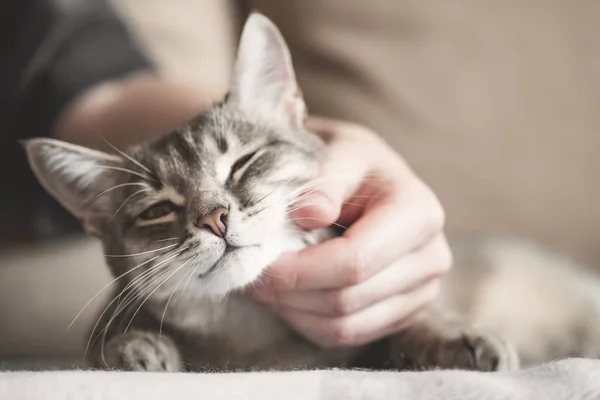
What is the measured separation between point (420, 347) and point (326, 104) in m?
0.53

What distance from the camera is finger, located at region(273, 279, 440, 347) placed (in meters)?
0.61

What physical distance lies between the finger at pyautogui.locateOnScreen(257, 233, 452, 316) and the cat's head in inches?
2.0

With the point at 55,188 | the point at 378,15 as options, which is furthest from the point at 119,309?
the point at 378,15

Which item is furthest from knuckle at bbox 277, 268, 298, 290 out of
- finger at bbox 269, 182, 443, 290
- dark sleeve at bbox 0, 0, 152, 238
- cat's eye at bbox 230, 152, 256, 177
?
dark sleeve at bbox 0, 0, 152, 238

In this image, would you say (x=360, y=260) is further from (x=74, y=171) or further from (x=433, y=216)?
(x=74, y=171)

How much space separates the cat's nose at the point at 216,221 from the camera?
0.55 m

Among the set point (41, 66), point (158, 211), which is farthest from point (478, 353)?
point (41, 66)

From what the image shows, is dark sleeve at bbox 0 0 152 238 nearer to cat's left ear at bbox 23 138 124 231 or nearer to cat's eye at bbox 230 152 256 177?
cat's left ear at bbox 23 138 124 231

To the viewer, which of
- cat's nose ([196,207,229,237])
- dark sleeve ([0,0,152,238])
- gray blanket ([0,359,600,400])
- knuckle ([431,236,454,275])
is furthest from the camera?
dark sleeve ([0,0,152,238])

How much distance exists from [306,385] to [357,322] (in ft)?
0.60

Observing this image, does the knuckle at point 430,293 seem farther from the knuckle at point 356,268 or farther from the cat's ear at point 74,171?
the cat's ear at point 74,171

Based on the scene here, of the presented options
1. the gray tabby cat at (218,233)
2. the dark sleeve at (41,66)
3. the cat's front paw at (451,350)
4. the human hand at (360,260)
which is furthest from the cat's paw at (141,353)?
the dark sleeve at (41,66)

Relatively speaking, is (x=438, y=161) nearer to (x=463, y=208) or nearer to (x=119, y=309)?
(x=463, y=208)

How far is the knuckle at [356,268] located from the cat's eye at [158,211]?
19 cm
